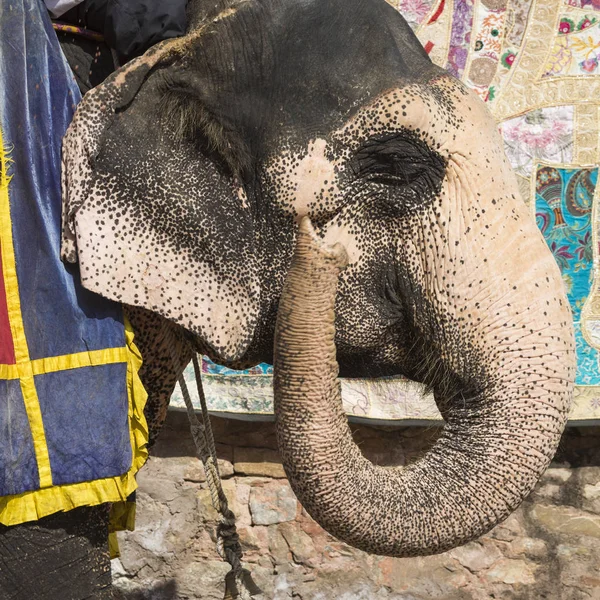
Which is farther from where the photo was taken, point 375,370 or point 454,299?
point 375,370

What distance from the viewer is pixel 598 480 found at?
114 inches

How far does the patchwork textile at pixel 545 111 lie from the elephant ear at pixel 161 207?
1.41 metres

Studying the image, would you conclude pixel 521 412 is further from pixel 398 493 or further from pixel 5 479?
pixel 5 479

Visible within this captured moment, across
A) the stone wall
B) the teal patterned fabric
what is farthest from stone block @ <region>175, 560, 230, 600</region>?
the teal patterned fabric

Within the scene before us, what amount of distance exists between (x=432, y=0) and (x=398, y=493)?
1.83 meters

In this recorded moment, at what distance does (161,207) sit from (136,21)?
0.88 feet

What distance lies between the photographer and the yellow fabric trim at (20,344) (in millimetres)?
1214

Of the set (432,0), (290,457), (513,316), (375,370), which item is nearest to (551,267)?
(513,316)

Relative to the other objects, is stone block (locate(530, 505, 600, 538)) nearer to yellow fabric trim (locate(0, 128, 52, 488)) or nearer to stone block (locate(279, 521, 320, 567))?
stone block (locate(279, 521, 320, 567))

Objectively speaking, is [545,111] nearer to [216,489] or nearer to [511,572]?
[511,572]

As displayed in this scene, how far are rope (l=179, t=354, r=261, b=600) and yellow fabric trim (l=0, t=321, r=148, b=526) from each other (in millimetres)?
299

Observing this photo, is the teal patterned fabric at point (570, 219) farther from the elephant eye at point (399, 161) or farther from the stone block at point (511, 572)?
the elephant eye at point (399, 161)

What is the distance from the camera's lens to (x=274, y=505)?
297 cm

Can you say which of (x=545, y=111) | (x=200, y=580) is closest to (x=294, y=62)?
(x=545, y=111)
